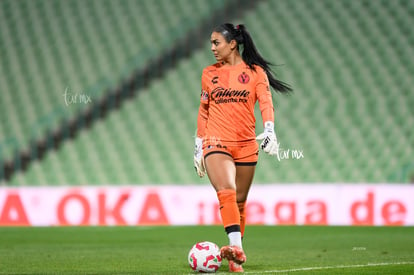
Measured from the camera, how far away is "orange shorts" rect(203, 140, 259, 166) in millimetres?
6793

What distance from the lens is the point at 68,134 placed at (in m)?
19.0

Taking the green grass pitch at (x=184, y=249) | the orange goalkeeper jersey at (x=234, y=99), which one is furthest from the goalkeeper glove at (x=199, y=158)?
the green grass pitch at (x=184, y=249)

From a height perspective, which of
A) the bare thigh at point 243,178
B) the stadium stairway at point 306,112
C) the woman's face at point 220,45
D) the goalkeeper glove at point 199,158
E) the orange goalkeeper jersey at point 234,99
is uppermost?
the stadium stairway at point 306,112

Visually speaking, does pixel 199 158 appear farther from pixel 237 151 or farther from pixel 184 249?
pixel 184 249

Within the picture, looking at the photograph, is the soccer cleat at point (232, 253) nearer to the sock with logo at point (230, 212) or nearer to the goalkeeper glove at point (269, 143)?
the sock with logo at point (230, 212)

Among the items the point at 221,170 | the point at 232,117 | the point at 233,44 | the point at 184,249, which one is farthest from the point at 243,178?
the point at 184,249

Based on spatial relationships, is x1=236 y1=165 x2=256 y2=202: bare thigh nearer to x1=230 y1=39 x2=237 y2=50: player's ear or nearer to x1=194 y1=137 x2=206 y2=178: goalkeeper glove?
x1=194 y1=137 x2=206 y2=178: goalkeeper glove

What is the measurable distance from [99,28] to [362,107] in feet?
24.0

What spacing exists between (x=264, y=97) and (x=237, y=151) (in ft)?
1.68

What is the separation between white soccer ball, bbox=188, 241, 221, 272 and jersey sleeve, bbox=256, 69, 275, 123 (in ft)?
3.92

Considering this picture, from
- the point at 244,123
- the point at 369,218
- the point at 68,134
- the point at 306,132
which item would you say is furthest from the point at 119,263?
the point at 68,134

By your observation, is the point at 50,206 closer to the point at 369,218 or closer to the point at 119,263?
the point at 369,218

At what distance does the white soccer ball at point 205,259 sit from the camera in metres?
6.73

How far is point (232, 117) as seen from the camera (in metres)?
6.83
